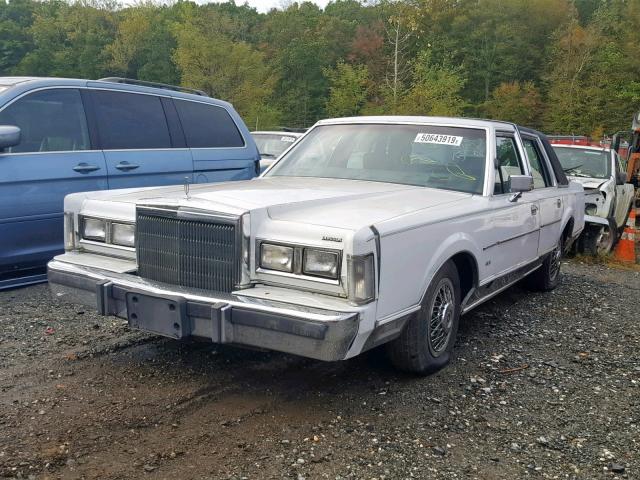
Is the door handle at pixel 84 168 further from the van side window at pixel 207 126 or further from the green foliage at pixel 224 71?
the green foliage at pixel 224 71

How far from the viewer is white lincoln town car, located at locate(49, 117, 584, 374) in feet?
10.6

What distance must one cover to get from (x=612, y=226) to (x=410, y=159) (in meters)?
6.03

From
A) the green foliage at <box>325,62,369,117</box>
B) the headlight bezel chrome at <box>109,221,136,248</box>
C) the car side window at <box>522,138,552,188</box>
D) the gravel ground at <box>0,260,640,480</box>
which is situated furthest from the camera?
the green foliage at <box>325,62,369,117</box>

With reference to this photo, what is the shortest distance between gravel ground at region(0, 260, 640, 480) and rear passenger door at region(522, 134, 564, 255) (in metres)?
1.27

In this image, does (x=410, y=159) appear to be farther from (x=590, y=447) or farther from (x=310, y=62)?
(x=310, y=62)

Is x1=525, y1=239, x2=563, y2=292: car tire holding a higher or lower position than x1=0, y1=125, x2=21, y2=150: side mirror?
lower

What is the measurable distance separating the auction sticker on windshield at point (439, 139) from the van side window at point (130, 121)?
→ 296 cm

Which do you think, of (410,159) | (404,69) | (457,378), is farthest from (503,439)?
(404,69)

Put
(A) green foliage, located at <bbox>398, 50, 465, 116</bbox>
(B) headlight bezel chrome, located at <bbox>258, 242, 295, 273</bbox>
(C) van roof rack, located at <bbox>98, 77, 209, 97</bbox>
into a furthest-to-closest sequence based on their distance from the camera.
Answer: (A) green foliage, located at <bbox>398, 50, 465, 116</bbox> < (C) van roof rack, located at <bbox>98, 77, 209, 97</bbox> < (B) headlight bezel chrome, located at <bbox>258, 242, 295, 273</bbox>

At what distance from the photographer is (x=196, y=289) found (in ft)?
11.6

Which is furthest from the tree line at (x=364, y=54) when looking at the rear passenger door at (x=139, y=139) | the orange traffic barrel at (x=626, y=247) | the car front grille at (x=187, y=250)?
the car front grille at (x=187, y=250)

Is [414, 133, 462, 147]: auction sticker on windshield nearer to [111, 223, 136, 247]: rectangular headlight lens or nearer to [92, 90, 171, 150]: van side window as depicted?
[111, 223, 136, 247]: rectangular headlight lens

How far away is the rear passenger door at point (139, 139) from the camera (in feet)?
20.1

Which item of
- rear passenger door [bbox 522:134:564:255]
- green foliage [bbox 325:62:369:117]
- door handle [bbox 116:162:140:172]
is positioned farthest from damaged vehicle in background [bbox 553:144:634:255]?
green foliage [bbox 325:62:369:117]
